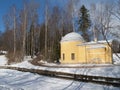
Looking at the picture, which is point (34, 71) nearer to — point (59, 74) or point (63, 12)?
point (59, 74)

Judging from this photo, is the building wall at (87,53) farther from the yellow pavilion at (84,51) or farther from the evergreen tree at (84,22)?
the evergreen tree at (84,22)

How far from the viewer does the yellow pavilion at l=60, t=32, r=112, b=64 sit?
38.1 m

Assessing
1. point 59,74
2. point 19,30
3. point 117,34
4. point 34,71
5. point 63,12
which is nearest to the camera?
point 117,34

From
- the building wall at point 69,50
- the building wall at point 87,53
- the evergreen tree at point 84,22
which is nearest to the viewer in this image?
the building wall at point 87,53

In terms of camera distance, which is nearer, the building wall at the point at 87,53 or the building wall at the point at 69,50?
the building wall at the point at 87,53

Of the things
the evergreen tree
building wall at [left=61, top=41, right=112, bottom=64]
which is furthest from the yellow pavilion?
the evergreen tree

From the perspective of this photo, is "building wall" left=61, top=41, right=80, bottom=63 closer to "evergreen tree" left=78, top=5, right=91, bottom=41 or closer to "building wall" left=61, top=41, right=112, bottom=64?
"building wall" left=61, top=41, right=112, bottom=64

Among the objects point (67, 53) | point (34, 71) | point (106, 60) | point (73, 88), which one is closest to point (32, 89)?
point (73, 88)

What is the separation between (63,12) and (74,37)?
17009mm

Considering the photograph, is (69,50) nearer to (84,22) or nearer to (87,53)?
(87,53)

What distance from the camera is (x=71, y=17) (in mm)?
54562

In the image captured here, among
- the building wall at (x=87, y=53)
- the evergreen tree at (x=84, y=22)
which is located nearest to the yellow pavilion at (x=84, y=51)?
the building wall at (x=87, y=53)

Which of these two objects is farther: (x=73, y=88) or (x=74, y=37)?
(x=74, y=37)

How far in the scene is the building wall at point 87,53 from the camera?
3800 cm
